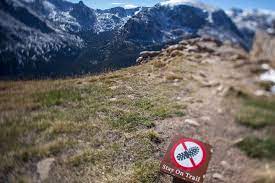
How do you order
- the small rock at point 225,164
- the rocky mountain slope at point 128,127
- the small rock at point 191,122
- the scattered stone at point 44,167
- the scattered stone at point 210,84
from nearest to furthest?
the scattered stone at point 44,167, the rocky mountain slope at point 128,127, the small rock at point 225,164, the small rock at point 191,122, the scattered stone at point 210,84

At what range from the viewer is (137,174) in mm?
9961

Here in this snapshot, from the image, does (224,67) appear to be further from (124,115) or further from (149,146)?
(149,146)

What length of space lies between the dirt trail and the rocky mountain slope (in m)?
0.04

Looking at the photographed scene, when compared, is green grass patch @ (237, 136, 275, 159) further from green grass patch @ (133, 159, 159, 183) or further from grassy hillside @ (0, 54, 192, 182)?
green grass patch @ (133, 159, 159, 183)

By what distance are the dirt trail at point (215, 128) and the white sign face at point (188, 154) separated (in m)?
1.29

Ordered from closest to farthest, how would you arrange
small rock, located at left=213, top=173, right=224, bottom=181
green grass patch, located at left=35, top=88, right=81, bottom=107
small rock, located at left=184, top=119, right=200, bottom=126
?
small rock, located at left=213, top=173, right=224, bottom=181, small rock, located at left=184, top=119, right=200, bottom=126, green grass patch, located at left=35, top=88, right=81, bottom=107

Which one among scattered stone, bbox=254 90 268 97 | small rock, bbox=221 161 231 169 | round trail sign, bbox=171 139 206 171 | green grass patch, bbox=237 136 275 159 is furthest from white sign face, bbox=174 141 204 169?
scattered stone, bbox=254 90 268 97

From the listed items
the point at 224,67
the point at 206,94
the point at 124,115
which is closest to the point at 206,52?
the point at 224,67

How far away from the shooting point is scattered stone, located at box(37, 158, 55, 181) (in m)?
9.21

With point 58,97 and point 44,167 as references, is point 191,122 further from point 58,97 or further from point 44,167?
point 44,167

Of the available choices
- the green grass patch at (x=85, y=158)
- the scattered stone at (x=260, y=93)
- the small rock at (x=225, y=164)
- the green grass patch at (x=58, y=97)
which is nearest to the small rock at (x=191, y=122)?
the small rock at (x=225, y=164)

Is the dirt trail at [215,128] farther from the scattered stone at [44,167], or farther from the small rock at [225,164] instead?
the scattered stone at [44,167]

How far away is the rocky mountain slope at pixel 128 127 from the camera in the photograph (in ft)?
32.8

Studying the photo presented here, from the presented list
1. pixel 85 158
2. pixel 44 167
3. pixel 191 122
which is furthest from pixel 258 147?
pixel 44 167
